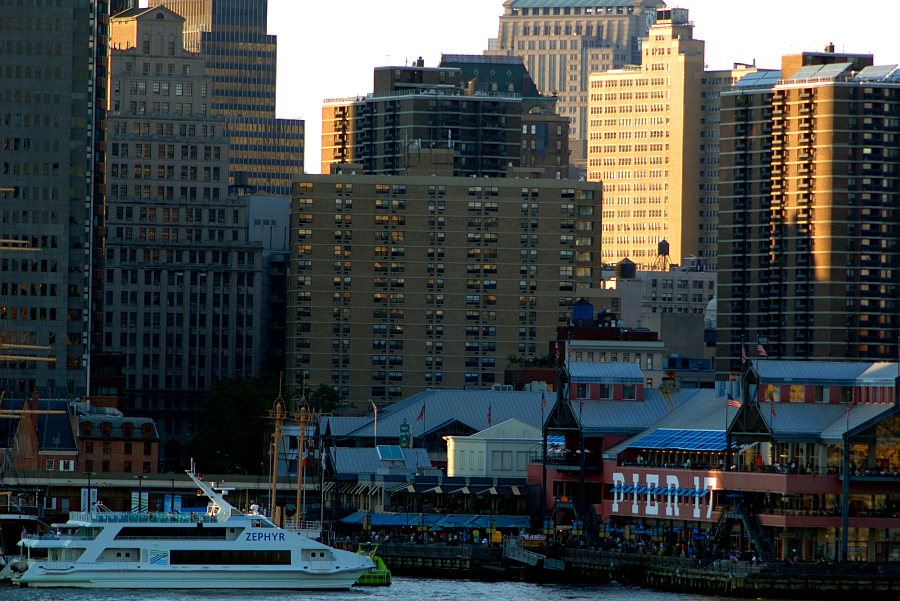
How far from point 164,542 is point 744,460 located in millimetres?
50254

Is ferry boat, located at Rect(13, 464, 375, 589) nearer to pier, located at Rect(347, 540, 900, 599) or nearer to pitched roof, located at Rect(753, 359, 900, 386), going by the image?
pier, located at Rect(347, 540, 900, 599)

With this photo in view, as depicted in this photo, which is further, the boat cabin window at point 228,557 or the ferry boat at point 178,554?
the boat cabin window at point 228,557

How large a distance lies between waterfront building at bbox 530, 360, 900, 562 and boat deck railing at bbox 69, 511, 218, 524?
130ft

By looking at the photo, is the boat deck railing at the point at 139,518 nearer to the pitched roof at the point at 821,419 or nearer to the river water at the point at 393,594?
the river water at the point at 393,594

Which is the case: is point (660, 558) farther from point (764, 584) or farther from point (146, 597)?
point (146, 597)

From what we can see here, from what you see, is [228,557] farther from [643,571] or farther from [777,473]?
[777,473]

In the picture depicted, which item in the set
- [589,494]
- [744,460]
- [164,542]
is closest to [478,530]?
[589,494]

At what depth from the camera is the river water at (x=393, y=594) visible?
15575cm

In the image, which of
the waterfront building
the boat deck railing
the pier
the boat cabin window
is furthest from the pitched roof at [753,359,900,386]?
the boat deck railing

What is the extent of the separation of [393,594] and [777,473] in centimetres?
3335

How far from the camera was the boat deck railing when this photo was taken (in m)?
162

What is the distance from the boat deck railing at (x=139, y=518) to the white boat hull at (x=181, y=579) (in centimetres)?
383

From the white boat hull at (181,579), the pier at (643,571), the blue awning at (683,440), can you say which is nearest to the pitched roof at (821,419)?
the blue awning at (683,440)

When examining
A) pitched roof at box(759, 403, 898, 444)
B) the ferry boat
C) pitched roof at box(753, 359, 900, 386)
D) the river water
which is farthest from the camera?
pitched roof at box(753, 359, 900, 386)
